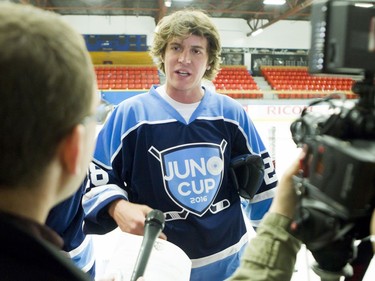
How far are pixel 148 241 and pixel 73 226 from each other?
513 mm

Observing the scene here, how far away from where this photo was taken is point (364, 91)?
0.62 meters

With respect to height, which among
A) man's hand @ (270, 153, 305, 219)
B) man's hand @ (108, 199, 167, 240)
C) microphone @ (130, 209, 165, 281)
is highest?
man's hand @ (270, 153, 305, 219)

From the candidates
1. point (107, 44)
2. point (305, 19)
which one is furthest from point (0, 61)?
point (305, 19)

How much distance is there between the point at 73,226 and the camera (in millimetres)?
1328

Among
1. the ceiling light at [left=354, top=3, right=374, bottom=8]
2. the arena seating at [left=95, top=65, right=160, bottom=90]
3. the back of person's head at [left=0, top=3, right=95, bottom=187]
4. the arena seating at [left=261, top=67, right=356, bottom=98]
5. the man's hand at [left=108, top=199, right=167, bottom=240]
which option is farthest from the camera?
the arena seating at [left=261, top=67, right=356, bottom=98]

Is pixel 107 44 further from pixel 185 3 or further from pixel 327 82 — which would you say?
pixel 327 82

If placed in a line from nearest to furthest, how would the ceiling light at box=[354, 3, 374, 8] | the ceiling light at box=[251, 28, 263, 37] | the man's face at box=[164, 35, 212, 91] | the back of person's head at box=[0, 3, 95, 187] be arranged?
the back of person's head at box=[0, 3, 95, 187] → the ceiling light at box=[354, 3, 374, 8] → the man's face at box=[164, 35, 212, 91] → the ceiling light at box=[251, 28, 263, 37]

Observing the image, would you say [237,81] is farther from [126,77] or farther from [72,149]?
[72,149]

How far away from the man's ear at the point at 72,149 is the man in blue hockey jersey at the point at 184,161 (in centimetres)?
68

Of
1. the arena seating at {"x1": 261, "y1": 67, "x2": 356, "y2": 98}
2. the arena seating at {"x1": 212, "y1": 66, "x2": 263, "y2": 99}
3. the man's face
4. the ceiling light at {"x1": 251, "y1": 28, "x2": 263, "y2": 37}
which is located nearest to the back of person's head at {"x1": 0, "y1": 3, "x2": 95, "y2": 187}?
the man's face

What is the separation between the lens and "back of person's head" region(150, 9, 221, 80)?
139cm

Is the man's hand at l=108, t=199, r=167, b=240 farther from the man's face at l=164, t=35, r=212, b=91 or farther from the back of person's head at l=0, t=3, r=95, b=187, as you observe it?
the back of person's head at l=0, t=3, r=95, b=187

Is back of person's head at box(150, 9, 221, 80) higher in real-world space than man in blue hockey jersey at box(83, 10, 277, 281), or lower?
higher

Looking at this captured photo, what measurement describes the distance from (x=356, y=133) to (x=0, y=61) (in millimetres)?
497
